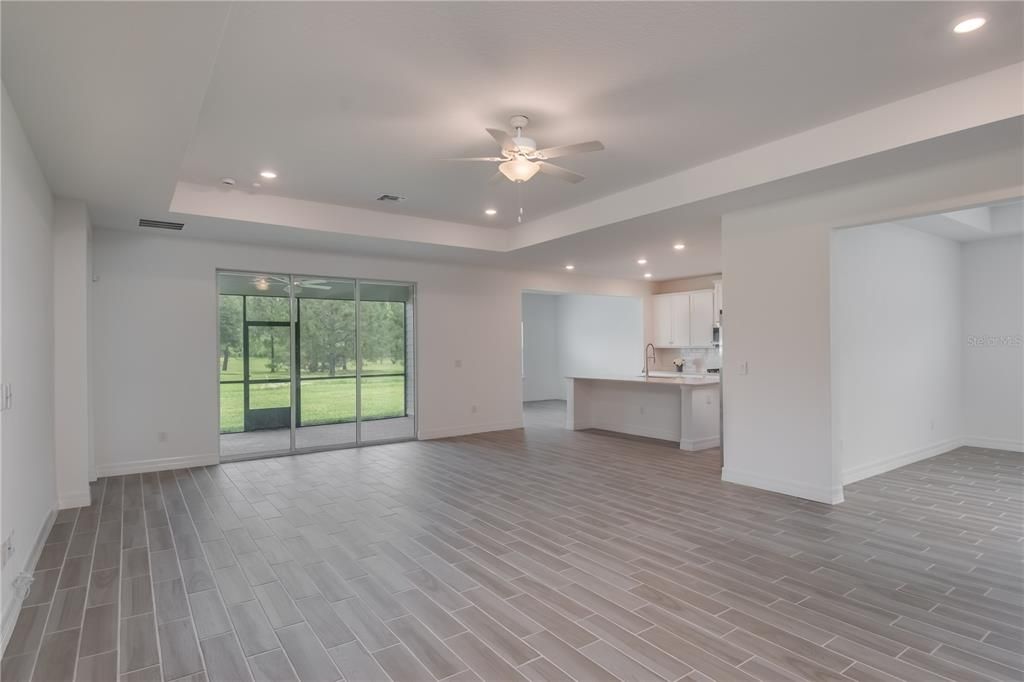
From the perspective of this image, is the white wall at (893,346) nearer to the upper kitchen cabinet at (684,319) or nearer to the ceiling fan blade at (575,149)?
Result: the ceiling fan blade at (575,149)

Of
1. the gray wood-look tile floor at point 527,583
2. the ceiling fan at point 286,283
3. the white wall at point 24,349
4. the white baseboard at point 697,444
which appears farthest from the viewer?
the white baseboard at point 697,444

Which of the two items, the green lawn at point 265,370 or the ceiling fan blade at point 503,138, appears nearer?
the ceiling fan blade at point 503,138

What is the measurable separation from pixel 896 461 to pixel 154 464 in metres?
8.03

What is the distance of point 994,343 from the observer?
22.4ft

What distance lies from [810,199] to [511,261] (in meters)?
4.29

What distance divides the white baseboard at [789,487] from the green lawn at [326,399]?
4.51 metres

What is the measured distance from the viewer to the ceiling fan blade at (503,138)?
3.33 m

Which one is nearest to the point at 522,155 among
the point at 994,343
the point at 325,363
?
the point at 325,363

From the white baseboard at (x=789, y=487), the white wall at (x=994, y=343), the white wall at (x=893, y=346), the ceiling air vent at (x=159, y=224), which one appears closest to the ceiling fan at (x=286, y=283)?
the ceiling air vent at (x=159, y=224)

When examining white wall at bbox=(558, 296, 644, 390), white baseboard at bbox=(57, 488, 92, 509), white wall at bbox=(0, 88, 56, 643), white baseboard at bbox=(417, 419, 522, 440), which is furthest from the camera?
white wall at bbox=(558, 296, 644, 390)

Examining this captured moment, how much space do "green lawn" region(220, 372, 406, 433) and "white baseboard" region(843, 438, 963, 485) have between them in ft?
18.0

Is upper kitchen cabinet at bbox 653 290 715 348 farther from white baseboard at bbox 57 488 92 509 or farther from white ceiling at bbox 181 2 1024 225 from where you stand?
white baseboard at bbox 57 488 92 509

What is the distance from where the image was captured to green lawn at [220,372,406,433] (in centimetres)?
662

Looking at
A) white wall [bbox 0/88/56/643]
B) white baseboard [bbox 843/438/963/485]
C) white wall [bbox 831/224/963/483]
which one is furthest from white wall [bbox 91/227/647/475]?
white baseboard [bbox 843/438/963/485]
